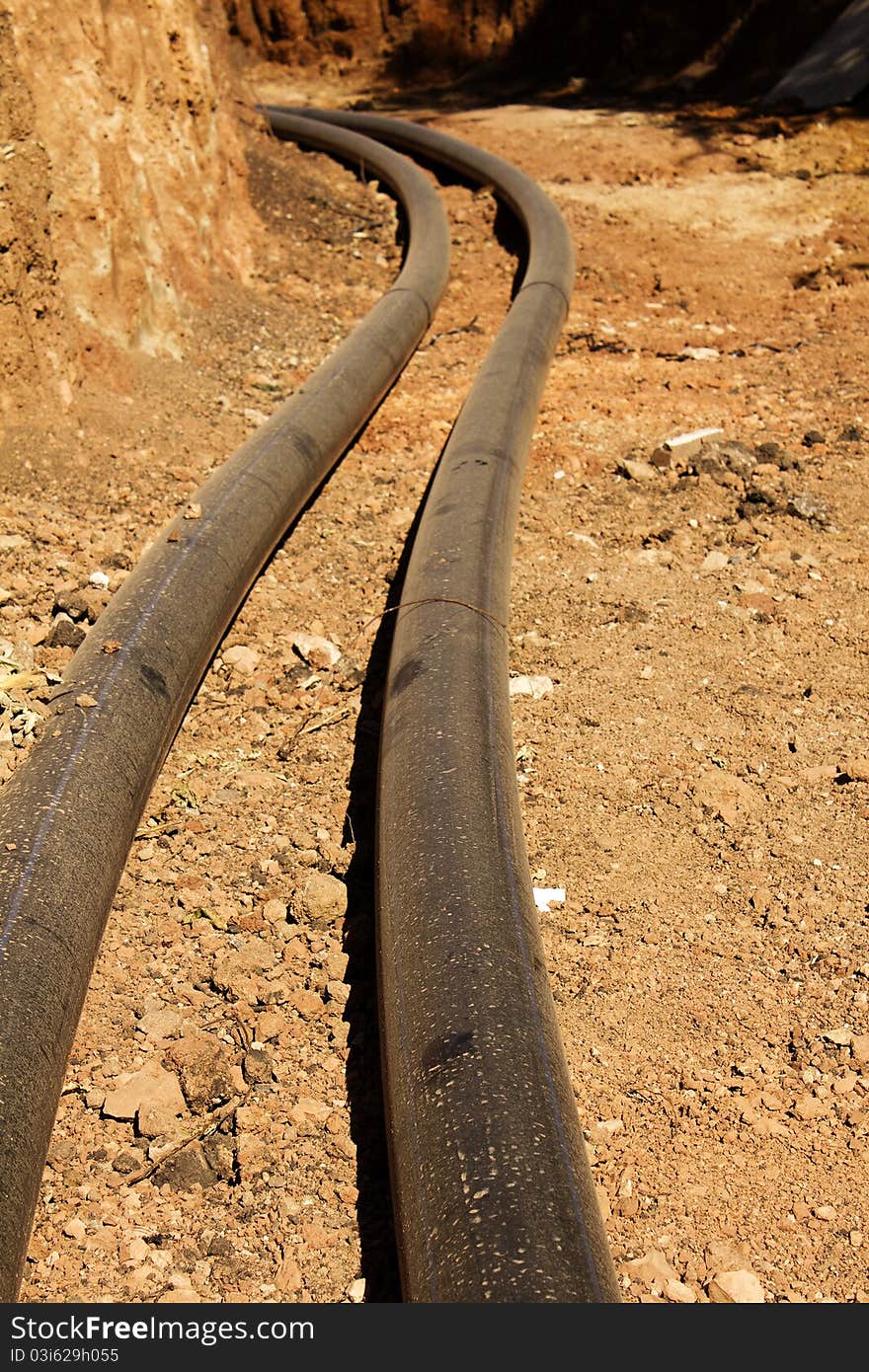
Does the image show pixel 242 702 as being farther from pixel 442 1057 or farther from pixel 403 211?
pixel 403 211

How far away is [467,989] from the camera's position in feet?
7.32

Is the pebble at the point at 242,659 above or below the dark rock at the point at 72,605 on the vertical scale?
below

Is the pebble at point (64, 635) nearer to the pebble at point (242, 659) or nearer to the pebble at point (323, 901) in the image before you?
the pebble at point (242, 659)

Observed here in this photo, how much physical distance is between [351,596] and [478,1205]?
2.97 m

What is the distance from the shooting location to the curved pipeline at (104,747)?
2.15 meters

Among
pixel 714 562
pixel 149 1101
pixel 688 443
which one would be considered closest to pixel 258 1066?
pixel 149 1101

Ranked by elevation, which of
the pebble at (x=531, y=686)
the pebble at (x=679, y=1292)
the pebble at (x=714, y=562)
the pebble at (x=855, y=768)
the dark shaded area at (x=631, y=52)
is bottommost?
the pebble at (x=679, y=1292)

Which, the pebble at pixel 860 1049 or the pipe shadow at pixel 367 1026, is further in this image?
the pebble at pixel 860 1049

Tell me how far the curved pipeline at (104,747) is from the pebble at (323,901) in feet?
1.71

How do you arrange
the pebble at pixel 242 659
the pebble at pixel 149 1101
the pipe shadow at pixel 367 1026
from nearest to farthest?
the pipe shadow at pixel 367 1026 < the pebble at pixel 149 1101 < the pebble at pixel 242 659

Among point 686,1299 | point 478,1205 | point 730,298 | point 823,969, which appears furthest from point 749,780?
point 730,298

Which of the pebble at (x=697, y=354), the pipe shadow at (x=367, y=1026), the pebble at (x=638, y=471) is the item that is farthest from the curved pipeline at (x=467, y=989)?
the pebble at (x=697, y=354)

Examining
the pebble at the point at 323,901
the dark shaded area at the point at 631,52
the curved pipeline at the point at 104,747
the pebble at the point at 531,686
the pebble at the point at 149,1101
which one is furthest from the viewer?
the dark shaded area at the point at 631,52

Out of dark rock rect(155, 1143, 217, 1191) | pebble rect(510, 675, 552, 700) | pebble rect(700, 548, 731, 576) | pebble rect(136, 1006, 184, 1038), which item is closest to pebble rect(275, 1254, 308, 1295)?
dark rock rect(155, 1143, 217, 1191)
